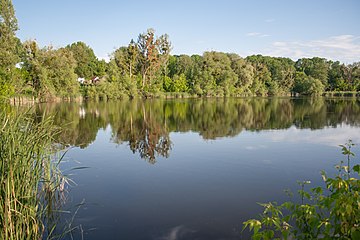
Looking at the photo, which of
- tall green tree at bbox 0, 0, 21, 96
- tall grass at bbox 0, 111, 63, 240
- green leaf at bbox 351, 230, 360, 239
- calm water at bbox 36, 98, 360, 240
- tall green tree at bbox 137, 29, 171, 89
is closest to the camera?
green leaf at bbox 351, 230, 360, 239

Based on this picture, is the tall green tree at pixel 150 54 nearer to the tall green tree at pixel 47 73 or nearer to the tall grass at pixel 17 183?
the tall green tree at pixel 47 73

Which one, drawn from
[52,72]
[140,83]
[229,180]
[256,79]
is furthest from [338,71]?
[229,180]

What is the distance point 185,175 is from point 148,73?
→ 198ft

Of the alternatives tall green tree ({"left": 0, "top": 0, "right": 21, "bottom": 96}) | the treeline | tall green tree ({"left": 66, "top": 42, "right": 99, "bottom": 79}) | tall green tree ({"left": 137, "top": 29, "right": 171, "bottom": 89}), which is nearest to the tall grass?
the treeline

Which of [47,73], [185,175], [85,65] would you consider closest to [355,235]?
[185,175]

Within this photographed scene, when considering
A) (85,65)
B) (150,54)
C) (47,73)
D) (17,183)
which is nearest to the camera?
(17,183)

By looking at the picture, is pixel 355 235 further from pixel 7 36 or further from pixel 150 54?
pixel 150 54

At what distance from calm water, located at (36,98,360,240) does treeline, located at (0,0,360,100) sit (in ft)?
65.0

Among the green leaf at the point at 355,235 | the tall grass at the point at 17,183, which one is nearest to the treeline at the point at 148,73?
the tall grass at the point at 17,183

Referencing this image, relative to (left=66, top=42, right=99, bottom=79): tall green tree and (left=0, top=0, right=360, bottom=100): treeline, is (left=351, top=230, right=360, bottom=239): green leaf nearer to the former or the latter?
(left=0, top=0, right=360, bottom=100): treeline

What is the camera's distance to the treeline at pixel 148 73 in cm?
4406

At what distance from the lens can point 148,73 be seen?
6862 centimetres

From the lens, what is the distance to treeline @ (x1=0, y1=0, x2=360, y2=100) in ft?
145

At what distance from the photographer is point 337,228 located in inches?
111
